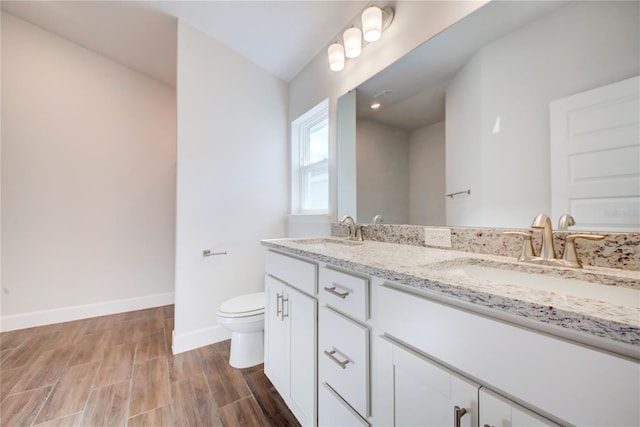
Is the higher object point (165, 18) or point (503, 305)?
point (165, 18)

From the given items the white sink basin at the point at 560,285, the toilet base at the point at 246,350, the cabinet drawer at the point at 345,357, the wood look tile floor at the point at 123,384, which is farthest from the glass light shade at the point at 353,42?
the wood look tile floor at the point at 123,384

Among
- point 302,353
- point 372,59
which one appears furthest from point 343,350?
point 372,59

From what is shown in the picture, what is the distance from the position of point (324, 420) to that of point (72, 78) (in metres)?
3.59

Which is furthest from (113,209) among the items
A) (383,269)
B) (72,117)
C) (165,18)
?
(383,269)

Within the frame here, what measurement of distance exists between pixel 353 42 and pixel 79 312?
3.45m

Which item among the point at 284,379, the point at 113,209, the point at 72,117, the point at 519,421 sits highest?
the point at 72,117

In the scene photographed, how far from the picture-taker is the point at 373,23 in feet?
4.58

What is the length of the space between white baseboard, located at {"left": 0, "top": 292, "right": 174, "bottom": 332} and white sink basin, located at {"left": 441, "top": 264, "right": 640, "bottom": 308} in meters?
3.21

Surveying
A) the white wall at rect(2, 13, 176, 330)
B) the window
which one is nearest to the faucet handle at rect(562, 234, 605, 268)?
the window

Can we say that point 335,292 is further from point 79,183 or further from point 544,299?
point 79,183

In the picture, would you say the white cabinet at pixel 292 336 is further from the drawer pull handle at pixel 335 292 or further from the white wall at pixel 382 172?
the white wall at pixel 382 172

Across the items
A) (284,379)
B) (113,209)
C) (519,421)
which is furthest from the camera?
(113,209)

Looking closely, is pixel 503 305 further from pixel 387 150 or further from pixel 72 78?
pixel 72 78

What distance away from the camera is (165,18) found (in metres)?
1.95
